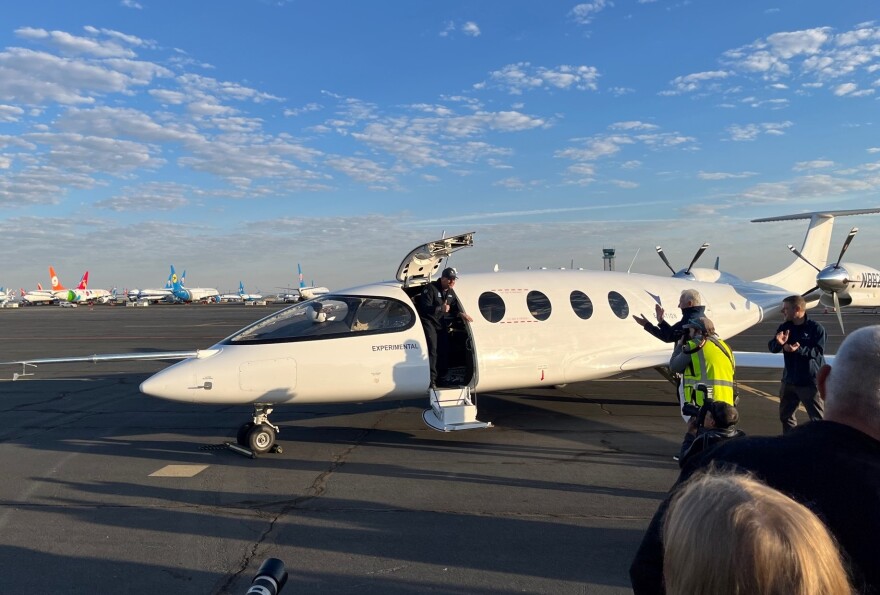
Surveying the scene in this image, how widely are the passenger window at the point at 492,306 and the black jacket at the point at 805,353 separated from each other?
4041mm

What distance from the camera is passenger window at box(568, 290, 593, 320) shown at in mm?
10562

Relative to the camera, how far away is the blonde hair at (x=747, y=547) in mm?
1188

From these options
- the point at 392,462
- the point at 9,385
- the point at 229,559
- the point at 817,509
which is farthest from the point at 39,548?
the point at 9,385

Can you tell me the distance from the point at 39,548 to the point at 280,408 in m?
6.67

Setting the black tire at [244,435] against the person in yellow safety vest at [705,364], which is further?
the black tire at [244,435]

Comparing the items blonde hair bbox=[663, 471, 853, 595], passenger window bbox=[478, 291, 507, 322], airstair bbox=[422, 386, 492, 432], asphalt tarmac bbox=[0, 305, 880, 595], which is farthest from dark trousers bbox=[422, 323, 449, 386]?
blonde hair bbox=[663, 471, 853, 595]

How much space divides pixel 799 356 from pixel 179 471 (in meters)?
7.35

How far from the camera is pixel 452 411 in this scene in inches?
→ 336

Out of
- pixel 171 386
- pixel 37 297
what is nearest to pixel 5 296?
pixel 37 297

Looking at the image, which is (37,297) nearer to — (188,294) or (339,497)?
(188,294)

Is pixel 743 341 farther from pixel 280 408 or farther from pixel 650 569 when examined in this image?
pixel 650 569

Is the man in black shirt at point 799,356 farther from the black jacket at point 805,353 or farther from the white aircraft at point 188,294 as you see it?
the white aircraft at point 188,294

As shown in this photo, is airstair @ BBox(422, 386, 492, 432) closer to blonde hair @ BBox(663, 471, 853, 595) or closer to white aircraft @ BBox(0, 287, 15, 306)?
blonde hair @ BBox(663, 471, 853, 595)

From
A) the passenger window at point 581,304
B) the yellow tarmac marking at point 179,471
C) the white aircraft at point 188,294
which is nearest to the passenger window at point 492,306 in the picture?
the passenger window at point 581,304
